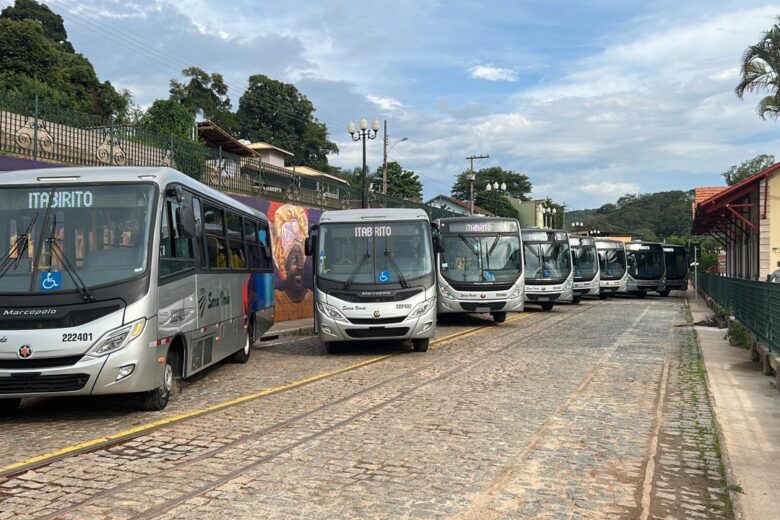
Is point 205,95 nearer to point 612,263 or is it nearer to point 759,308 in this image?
point 612,263

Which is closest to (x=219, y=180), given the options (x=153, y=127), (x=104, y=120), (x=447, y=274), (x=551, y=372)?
(x=104, y=120)

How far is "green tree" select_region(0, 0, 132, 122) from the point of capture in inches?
1843

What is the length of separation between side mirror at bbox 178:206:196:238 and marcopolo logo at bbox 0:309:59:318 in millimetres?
1898

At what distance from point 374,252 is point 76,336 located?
693 centimetres

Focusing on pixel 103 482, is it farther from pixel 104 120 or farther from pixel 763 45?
pixel 763 45

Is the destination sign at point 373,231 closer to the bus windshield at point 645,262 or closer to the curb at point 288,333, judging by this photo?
the curb at point 288,333

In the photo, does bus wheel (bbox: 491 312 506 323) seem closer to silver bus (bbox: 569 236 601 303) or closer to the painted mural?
the painted mural

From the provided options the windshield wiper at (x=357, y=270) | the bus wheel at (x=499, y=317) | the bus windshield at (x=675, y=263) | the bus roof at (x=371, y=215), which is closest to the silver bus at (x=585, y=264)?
the bus windshield at (x=675, y=263)

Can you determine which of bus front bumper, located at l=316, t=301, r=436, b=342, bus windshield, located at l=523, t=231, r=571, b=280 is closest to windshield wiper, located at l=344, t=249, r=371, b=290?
bus front bumper, located at l=316, t=301, r=436, b=342

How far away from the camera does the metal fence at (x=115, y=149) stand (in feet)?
40.6

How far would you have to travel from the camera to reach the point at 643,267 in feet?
128

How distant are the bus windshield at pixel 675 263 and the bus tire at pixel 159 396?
1466 inches

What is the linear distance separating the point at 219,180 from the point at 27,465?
533 inches

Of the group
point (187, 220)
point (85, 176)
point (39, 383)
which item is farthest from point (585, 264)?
point (39, 383)
